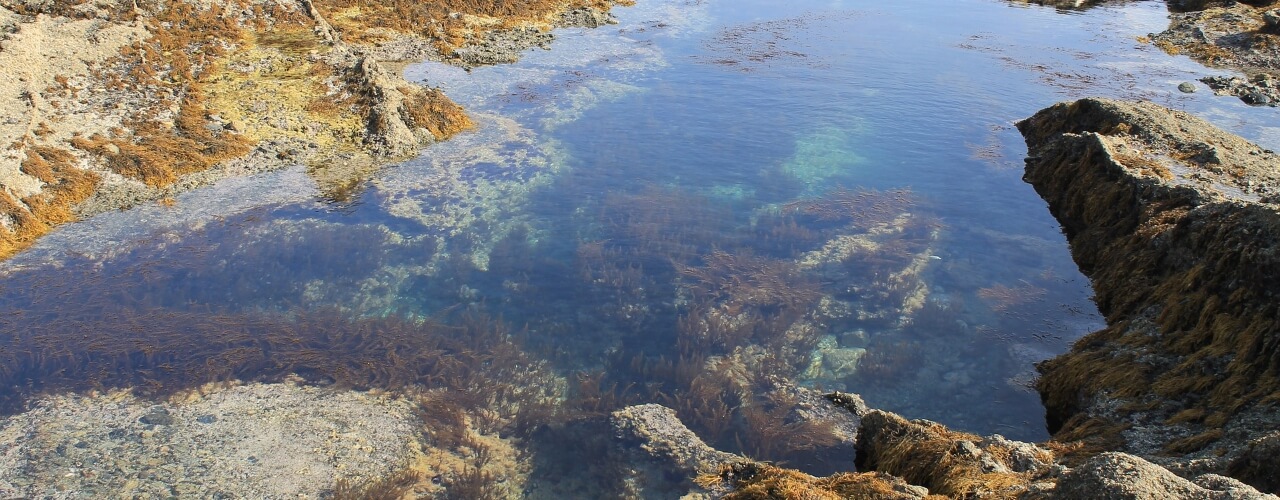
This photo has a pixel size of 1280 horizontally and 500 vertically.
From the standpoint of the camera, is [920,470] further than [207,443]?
No

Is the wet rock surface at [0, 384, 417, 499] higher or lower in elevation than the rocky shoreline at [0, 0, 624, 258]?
lower

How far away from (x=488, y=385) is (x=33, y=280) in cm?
930

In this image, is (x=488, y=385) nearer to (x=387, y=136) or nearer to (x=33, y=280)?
(x=33, y=280)

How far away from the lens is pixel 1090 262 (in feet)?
47.6

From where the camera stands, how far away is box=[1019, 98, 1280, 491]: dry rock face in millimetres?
8203

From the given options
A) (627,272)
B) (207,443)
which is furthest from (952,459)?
(207,443)

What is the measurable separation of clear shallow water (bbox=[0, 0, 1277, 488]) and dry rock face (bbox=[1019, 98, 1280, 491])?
0.79 meters

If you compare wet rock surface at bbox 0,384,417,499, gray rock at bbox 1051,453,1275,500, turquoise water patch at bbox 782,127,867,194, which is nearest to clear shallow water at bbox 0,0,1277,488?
turquoise water patch at bbox 782,127,867,194

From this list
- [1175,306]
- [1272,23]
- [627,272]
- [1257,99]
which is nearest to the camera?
[1175,306]

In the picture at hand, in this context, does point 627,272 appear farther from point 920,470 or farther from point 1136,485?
point 1136,485

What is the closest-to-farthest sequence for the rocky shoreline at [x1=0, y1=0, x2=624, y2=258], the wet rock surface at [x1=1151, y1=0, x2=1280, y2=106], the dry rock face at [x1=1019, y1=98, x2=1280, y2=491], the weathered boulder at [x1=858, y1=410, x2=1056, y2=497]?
the weathered boulder at [x1=858, y1=410, x2=1056, y2=497] → the dry rock face at [x1=1019, y1=98, x2=1280, y2=491] → the rocky shoreline at [x1=0, y1=0, x2=624, y2=258] → the wet rock surface at [x1=1151, y1=0, x2=1280, y2=106]

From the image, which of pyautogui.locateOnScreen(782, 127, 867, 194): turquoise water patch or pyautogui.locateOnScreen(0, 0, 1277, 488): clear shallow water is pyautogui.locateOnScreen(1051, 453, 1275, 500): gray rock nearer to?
pyautogui.locateOnScreen(0, 0, 1277, 488): clear shallow water

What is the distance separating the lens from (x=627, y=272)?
14.3 metres

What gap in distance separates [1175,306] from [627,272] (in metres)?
9.12
